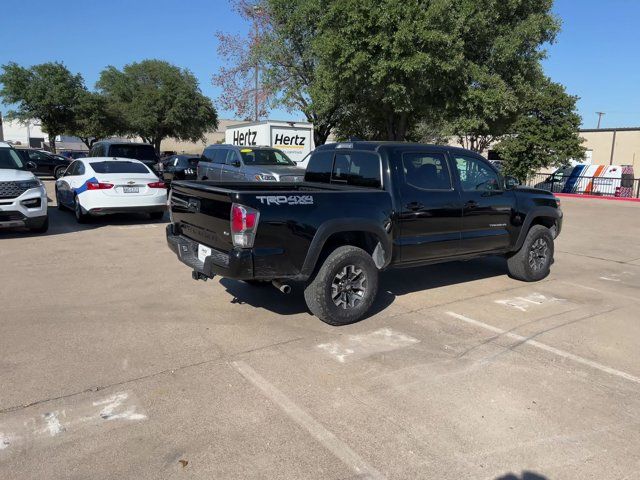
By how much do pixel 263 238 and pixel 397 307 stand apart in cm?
218

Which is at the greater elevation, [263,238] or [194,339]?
[263,238]

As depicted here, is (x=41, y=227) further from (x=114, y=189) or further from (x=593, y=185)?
(x=593, y=185)

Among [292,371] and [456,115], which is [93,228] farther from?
[456,115]

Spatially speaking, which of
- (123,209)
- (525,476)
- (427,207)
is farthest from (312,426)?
(123,209)

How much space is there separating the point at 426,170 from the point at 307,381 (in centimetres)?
315

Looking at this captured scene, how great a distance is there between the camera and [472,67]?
663 inches

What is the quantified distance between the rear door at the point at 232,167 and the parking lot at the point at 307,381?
7504mm

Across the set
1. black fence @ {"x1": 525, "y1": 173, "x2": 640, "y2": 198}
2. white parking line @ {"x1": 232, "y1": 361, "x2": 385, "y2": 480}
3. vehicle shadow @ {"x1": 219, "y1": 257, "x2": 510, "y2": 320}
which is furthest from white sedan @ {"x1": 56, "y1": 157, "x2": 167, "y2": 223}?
black fence @ {"x1": 525, "y1": 173, "x2": 640, "y2": 198}

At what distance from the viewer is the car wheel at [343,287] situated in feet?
17.2

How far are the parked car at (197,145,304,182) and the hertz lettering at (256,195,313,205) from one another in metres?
8.10

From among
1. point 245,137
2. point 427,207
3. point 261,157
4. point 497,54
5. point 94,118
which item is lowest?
point 427,207

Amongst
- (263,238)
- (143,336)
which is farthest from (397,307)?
(143,336)

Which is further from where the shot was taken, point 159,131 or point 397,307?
point 159,131

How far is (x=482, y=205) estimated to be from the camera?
6.62m
